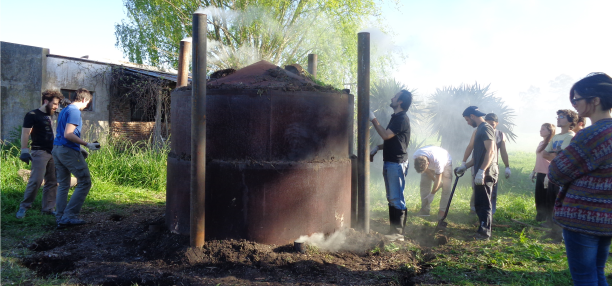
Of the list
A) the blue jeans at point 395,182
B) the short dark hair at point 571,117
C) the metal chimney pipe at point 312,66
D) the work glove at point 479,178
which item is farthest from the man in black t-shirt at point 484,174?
the metal chimney pipe at point 312,66

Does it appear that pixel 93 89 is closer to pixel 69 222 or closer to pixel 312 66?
pixel 69 222

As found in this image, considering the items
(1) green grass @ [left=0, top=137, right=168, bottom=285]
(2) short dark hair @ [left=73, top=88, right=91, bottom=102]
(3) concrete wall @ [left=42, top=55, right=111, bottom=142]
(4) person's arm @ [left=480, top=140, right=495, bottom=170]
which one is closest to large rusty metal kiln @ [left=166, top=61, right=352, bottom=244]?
(1) green grass @ [left=0, top=137, right=168, bottom=285]

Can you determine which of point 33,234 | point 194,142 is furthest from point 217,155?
point 33,234

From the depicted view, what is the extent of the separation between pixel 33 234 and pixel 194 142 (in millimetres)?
2611

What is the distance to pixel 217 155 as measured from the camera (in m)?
3.79

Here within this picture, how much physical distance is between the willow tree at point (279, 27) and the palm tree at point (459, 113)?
3658 mm

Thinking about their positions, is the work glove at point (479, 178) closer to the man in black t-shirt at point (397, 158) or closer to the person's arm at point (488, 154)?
the person's arm at point (488, 154)

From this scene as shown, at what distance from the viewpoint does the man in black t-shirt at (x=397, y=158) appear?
4.57 m

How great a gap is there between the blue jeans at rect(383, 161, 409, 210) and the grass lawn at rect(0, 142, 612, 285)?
55 centimetres

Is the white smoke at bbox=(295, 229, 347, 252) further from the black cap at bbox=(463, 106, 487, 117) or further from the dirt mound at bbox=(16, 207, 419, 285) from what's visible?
the black cap at bbox=(463, 106, 487, 117)

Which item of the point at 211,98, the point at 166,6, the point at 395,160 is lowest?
the point at 395,160

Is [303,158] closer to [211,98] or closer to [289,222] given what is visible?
[289,222]

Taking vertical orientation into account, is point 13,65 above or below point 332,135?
above

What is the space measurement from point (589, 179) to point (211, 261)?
2945mm
